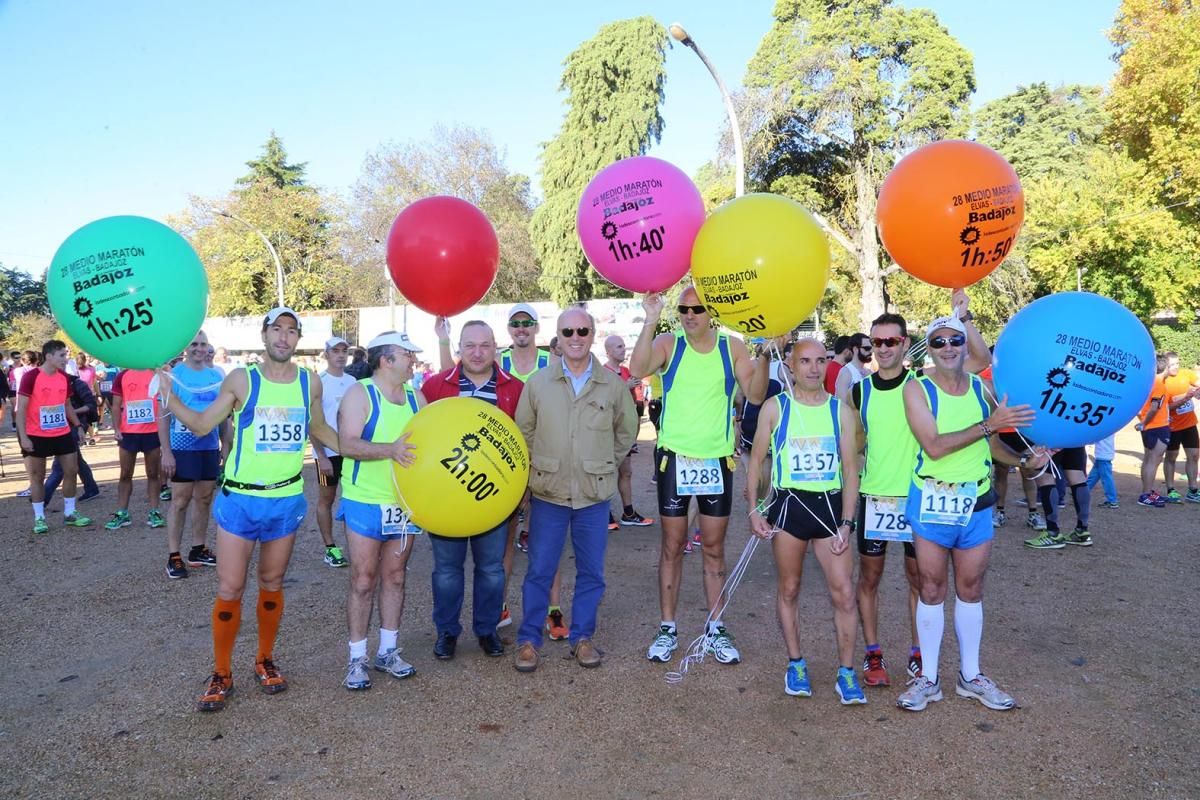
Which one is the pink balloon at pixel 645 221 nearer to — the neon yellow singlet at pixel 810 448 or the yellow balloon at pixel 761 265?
the yellow balloon at pixel 761 265

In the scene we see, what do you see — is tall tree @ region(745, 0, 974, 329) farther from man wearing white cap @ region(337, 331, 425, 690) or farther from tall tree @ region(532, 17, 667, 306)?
man wearing white cap @ region(337, 331, 425, 690)

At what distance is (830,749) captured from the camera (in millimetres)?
3674

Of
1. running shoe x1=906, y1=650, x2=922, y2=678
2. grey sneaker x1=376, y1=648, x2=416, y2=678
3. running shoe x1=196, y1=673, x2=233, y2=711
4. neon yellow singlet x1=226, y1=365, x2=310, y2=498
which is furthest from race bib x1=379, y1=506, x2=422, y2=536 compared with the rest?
running shoe x1=906, y1=650, x2=922, y2=678

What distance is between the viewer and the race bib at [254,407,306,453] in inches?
163

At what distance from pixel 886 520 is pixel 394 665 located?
9.71ft

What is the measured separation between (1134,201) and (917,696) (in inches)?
960

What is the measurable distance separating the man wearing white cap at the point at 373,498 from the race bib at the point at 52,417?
20.2ft

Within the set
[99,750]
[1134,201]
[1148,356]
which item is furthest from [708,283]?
[1134,201]

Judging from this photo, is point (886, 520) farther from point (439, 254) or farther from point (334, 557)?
point (334, 557)

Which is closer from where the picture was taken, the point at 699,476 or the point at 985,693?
the point at 985,693

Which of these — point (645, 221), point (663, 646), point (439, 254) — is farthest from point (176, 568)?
point (645, 221)

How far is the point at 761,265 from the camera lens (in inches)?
159

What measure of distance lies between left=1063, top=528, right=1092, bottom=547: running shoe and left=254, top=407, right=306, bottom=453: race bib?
7.18 m

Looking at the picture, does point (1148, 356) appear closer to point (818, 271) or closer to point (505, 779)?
point (818, 271)
